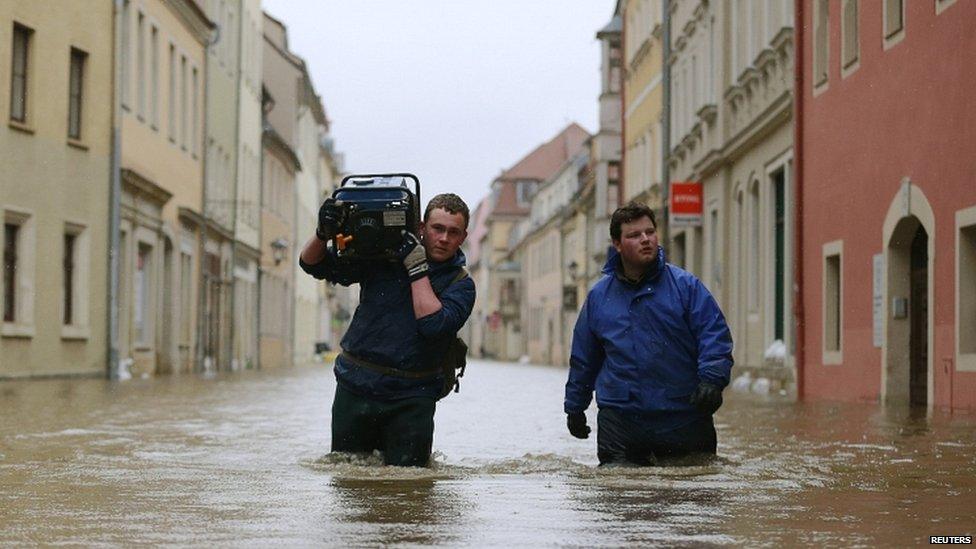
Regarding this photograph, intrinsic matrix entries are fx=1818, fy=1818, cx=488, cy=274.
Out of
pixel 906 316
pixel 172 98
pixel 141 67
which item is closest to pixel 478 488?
pixel 906 316

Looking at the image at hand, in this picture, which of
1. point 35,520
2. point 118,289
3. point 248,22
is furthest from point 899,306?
point 248,22

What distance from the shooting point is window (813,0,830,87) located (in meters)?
23.6

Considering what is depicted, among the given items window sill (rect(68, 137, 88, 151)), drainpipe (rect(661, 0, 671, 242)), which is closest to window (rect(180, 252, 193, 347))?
window sill (rect(68, 137, 88, 151))

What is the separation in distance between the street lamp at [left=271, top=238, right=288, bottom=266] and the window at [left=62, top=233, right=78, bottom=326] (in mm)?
25461

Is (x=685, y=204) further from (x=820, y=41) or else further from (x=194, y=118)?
(x=194, y=118)

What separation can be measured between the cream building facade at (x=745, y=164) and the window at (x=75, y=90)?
11.3 m

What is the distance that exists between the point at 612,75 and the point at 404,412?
51.0m

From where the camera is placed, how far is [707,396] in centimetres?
855

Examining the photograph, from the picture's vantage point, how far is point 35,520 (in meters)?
6.54

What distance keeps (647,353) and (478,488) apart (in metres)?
1.21

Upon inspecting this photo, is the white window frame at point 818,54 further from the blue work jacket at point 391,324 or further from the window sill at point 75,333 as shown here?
the blue work jacket at point 391,324

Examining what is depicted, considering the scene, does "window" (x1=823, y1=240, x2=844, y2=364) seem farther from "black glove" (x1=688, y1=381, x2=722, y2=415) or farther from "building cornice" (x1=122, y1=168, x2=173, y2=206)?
"black glove" (x1=688, y1=381, x2=722, y2=415)

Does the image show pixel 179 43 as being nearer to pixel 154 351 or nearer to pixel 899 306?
pixel 154 351

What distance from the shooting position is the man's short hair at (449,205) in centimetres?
833
